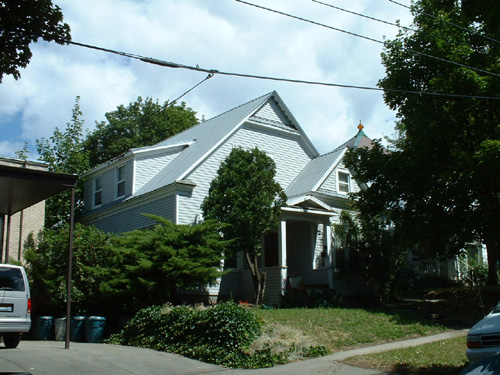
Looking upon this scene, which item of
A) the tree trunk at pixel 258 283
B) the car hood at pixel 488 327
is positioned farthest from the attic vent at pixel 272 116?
the car hood at pixel 488 327

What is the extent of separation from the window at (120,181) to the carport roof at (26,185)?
6.13 meters

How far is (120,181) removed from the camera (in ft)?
80.0

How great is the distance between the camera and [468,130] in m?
18.9

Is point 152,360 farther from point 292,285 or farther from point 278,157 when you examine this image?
point 278,157

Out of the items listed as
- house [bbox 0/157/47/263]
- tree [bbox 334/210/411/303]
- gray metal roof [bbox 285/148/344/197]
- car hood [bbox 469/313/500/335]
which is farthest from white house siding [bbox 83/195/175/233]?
car hood [bbox 469/313/500/335]

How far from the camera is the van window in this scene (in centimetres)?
1241

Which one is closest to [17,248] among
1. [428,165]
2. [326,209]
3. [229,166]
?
[229,166]

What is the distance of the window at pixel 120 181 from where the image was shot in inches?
953

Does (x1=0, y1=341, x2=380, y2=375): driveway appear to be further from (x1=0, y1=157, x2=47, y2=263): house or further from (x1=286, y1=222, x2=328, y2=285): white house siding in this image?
(x1=286, y1=222, x2=328, y2=285): white house siding

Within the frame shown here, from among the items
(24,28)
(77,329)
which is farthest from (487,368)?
(77,329)

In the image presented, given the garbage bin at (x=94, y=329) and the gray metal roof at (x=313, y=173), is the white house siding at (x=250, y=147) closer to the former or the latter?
the gray metal roof at (x=313, y=173)

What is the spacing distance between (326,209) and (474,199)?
5595mm

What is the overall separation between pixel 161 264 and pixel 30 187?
4142 millimetres

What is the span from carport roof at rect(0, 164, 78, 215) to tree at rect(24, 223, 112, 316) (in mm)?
1715
